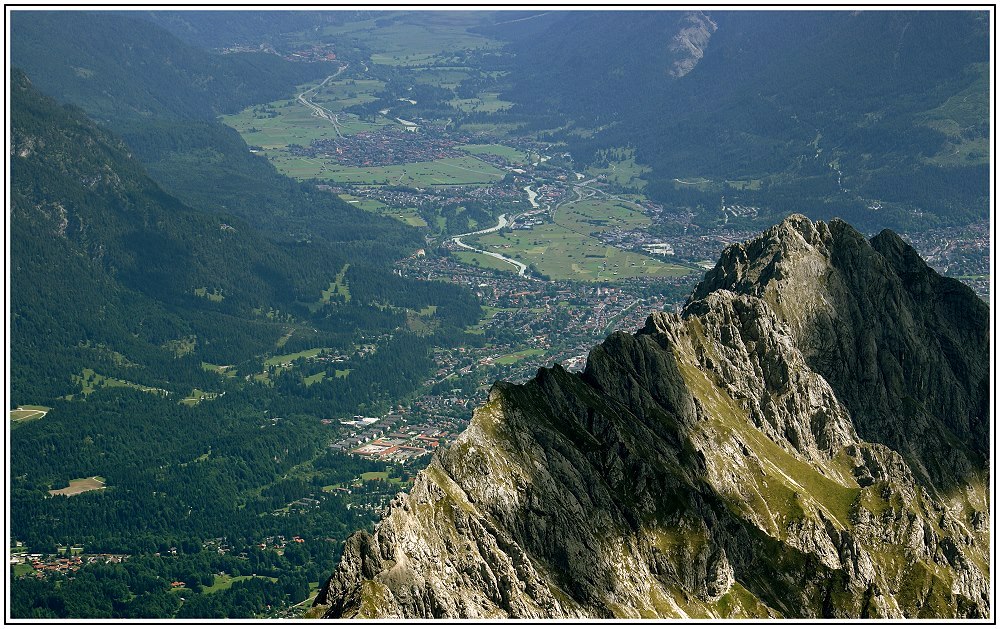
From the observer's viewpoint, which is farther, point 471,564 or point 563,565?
point 563,565

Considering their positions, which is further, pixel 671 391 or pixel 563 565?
pixel 671 391

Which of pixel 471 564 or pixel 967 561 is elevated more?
pixel 471 564
